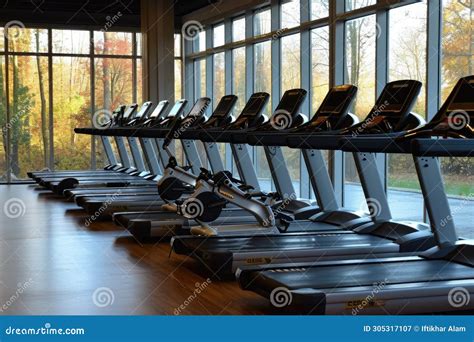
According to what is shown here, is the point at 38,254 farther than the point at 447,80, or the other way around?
the point at 447,80

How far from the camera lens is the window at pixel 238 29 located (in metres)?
12.2

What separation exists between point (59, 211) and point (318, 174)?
3.56 m

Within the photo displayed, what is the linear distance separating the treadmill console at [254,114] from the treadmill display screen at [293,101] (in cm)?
37

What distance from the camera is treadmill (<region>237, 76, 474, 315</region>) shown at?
348cm

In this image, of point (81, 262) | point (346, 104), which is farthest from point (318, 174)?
point (81, 262)

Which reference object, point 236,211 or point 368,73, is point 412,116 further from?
point 368,73

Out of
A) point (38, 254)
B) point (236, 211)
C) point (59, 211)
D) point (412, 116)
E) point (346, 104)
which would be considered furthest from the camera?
point (59, 211)

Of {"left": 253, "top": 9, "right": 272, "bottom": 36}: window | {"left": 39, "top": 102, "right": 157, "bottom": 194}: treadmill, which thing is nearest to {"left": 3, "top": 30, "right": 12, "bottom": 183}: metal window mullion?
{"left": 39, "top": 102, "right": 157, "bottom": 194}: treadmill

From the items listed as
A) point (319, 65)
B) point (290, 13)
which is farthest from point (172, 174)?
point (290, 13)

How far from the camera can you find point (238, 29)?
12398mm

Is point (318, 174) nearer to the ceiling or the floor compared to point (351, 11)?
nearer to the floor

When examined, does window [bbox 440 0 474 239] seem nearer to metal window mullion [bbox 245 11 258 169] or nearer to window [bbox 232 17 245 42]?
metal window mullion [bbox 245 11 258 169]

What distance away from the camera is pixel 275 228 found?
5586mm

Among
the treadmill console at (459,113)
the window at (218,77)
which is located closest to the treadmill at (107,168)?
the window at (218,77)
